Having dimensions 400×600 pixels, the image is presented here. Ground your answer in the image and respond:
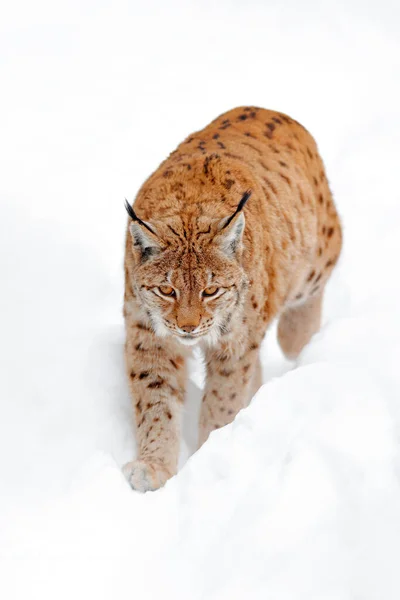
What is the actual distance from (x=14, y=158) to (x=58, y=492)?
5.19m

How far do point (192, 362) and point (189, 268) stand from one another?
1.96 meters

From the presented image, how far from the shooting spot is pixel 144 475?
201 inches

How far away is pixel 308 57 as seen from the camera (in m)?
12.1

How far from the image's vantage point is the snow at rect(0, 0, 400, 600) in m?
4.19

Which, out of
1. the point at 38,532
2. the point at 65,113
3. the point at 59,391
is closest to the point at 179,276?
the point at 59,391

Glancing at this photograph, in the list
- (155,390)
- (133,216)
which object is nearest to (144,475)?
(155,390)

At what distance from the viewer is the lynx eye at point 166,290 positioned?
5176 mm

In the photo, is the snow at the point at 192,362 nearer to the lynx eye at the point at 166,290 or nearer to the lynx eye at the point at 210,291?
the lynx eye at the point at 210,291

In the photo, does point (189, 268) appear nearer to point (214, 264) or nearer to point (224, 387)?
point (214, 264)

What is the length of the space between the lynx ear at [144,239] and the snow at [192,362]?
Result: 959 millimetres

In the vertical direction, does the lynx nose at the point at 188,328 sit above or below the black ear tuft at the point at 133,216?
below

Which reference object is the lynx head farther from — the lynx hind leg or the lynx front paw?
the lynx hind leg

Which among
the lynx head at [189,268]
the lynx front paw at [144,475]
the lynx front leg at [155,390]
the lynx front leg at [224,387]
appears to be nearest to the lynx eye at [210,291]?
the lynx head at [189,268]

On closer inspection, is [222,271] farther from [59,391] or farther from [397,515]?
[397,515]
